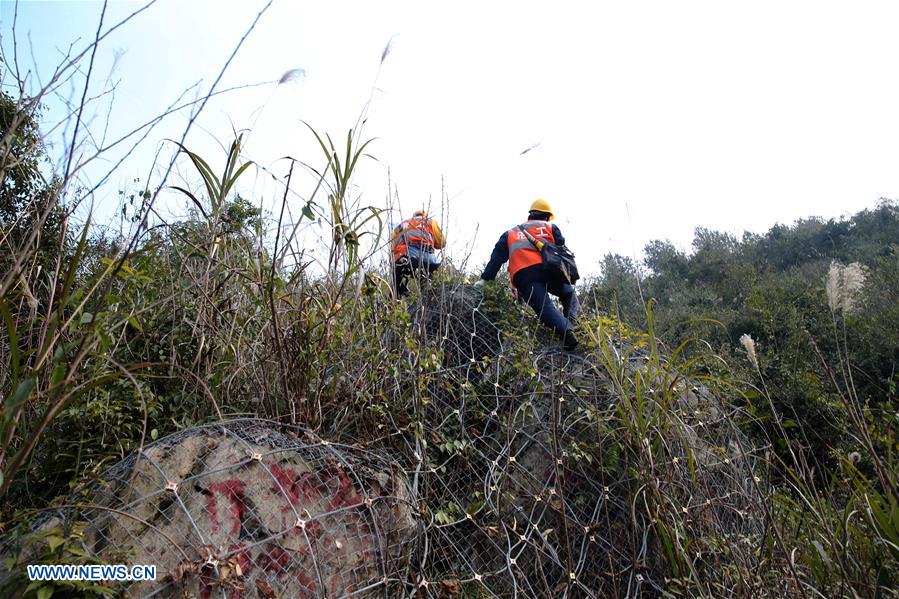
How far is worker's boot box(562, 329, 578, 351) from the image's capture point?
12.5 feet

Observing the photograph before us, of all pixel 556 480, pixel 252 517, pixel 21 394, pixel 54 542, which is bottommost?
pixel 556 480

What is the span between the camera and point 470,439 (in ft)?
9.77

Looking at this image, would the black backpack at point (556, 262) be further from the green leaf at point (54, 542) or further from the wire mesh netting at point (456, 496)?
the green leaf at point (54, 542)

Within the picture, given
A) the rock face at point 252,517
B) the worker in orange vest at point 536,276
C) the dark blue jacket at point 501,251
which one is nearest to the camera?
the rock face at point 252,517

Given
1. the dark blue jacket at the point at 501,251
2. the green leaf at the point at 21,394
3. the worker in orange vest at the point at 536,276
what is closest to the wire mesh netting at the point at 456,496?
the worker in orange vest at the point at 536,276

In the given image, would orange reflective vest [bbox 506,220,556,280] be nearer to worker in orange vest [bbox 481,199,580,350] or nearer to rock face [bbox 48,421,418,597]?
worker in orange vest [bbox 481,199,580,350]

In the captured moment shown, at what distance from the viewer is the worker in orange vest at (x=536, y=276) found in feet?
13.1

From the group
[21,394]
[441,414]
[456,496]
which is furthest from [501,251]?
[21,394]

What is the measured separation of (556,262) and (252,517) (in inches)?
116

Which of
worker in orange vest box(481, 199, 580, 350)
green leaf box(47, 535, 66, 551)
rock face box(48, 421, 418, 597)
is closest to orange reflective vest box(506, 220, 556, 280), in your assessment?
worker in orange vest box(481, 199, 580, 350)

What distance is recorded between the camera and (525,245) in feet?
14.4

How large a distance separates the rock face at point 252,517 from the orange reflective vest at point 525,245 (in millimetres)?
2408

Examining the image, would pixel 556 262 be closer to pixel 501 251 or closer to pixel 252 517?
pixel 501 251

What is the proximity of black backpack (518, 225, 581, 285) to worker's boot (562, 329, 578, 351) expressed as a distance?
511 mm
